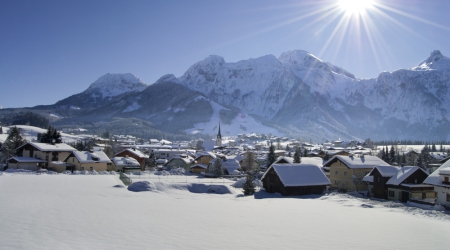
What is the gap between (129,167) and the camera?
61.1 meters

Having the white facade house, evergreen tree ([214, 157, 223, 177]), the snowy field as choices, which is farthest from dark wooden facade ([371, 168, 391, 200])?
A: evergreen tree ([214, 157, 223, 177])

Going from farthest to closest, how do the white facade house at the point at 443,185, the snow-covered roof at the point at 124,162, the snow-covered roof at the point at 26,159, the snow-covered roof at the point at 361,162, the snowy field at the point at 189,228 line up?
the snow-covered roof at the point at 124,162
the snow-covered roof at the point at 26,159
the snow-covered roof at the point at 361,162
the white facade house at the point at 443,185
the snowy field at the point at 189,228

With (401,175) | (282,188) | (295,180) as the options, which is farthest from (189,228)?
(401,175)

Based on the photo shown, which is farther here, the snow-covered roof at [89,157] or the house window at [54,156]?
the house window at [54,156]

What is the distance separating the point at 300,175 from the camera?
3859 cm

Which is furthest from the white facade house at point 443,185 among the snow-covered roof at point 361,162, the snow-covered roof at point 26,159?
the snow-covered roof at point 26,159

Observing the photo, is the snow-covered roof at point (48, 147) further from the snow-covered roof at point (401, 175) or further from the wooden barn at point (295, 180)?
the snow-covered roof at point (401, 175)

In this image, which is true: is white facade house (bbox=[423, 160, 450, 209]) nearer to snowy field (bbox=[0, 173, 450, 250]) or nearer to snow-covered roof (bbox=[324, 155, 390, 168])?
snowy field (bbox=[0, 173, 450, 250])

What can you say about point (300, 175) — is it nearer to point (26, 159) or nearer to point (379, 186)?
point (379, 186)

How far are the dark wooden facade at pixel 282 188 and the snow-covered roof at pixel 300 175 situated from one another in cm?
51

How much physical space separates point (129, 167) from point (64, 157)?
36.5 feet

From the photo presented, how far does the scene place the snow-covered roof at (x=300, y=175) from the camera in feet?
122

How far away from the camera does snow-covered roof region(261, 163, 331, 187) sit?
122ft

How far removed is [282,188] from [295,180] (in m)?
1.78
